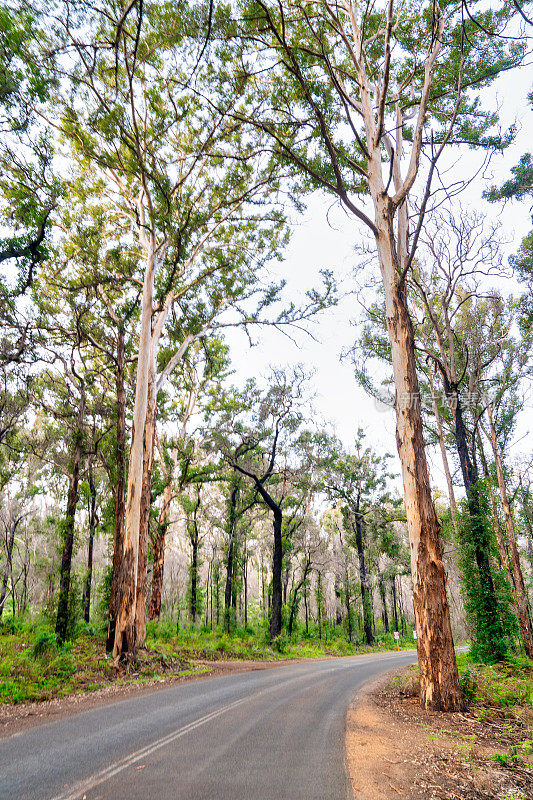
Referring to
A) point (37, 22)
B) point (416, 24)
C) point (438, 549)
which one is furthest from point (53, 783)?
point (416, 24)

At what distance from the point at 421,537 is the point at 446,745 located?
9.68 feet

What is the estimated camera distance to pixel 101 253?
52.9 ft

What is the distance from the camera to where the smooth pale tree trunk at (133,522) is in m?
11.8

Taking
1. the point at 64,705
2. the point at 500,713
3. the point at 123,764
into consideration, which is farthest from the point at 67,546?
the point at 500,713

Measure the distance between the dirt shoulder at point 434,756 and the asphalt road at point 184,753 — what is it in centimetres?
25

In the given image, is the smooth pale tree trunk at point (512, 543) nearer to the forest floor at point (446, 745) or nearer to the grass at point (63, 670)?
the forest floor at point (446, 745)

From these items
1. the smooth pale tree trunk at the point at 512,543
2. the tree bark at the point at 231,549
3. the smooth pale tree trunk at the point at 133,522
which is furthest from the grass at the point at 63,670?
the smooth pale tree trunk at the point at 512,543

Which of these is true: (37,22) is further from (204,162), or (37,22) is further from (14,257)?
(204,162)

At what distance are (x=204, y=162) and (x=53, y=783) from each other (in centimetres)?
1661

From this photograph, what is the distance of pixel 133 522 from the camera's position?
41.0 feet

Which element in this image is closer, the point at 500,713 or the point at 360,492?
the point at 500,713

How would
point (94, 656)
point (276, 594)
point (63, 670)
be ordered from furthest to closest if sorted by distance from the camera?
point (276, 594), point (94, 656), point (63, 670)

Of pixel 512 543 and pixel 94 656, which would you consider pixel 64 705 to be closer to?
pixel 94 656

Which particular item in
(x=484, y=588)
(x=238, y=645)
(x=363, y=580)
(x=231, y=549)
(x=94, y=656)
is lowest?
(x=238, y=645)
